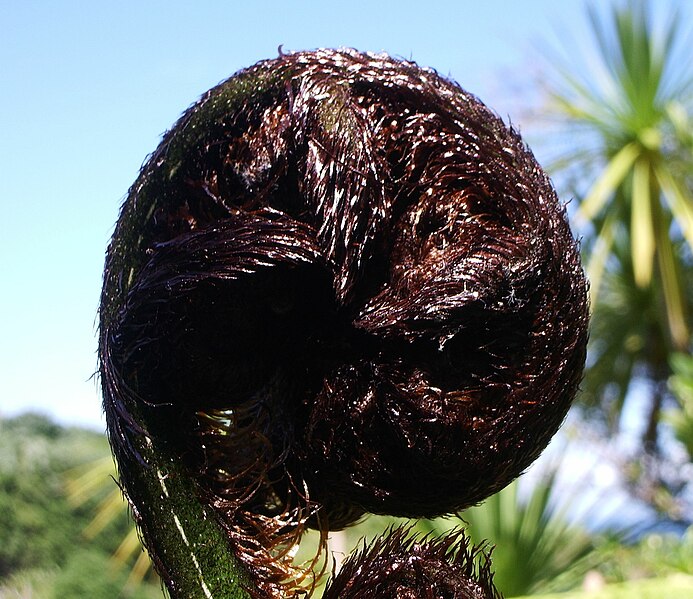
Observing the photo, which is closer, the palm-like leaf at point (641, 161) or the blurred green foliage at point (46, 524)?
the palm-like leaf at point (641, 161)

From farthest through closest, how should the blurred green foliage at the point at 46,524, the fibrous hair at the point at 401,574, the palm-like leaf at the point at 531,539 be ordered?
1. the blurred green foliage at the point at 46,524
2. the palm-like leaf at the point at 531,539
3. the fibrous hair at the point at 401,574

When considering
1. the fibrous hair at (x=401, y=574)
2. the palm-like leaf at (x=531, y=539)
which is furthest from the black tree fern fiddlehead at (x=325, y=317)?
the palm-like leaf at (x=531, y=539)

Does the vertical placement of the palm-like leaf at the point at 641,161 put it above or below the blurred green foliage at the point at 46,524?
above

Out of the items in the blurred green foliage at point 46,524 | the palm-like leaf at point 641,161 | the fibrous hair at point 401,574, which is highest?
the palm-like leaf at point 641,161

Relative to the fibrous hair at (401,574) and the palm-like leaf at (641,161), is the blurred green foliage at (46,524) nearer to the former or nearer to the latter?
the palm-like leaf at (641,161)

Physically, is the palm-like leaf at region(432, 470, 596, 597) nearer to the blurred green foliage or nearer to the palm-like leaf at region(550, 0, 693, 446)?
the palm-like leaf at region(550, 0, 693, 446)

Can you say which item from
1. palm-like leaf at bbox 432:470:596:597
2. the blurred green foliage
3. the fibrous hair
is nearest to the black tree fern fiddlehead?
the fibrous hair

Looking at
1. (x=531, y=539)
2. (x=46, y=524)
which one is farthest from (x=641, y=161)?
(x=46, y=524)

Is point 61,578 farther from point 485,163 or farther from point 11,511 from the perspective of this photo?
point 485,163

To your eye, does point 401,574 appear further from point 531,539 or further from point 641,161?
point 641,161
